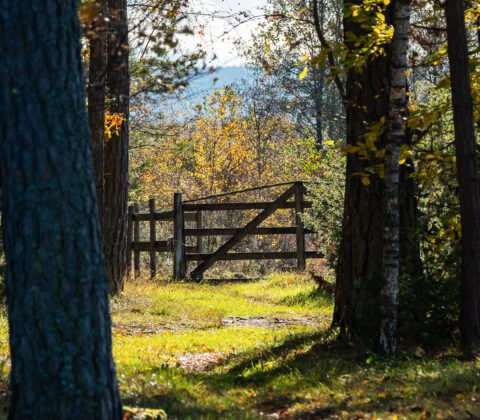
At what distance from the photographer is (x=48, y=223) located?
3.25 m

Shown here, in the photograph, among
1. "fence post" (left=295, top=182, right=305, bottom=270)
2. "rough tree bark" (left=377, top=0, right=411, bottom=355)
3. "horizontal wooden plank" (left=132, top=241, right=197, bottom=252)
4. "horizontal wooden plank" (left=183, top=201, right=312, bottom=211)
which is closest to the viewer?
"rough tree bark" (left=377, top=0, right=411, bottom=355)

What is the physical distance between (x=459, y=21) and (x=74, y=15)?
3.90 m

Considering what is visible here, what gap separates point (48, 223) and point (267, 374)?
11.6 feet

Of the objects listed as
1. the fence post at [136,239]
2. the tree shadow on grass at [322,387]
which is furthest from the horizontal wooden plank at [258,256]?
the tree shadow on grass at [322,387]

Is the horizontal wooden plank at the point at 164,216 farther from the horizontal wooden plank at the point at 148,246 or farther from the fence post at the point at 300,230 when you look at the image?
the fence post at the point at 300,230

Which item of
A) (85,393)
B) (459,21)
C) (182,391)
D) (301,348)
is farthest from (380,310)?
(85,393)

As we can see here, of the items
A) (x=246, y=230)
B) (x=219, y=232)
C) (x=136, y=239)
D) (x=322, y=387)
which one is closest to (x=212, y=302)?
(x=246, y=230)

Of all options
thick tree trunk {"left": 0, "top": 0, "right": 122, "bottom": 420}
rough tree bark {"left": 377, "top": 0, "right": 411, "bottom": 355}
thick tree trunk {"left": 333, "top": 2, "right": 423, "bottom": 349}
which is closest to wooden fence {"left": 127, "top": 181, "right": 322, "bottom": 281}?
thick tree trunk {"left": 333, "top": 2, "right": 423, "bottom": 349}

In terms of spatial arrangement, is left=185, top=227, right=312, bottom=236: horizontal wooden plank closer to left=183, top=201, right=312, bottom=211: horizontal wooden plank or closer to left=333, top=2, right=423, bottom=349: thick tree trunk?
left=183, top=201, right=312, bottom=211: horizontal wooden plank

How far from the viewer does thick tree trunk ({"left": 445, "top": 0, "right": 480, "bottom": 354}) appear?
6035 mm

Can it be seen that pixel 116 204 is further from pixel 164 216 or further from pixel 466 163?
pixel 466 163

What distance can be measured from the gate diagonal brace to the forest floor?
4932 millimetres

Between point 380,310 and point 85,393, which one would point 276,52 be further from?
point 85,393

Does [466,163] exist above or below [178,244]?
above
